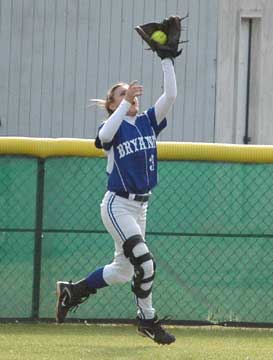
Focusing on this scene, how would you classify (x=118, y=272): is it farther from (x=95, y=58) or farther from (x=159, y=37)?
(x=95, y=58)

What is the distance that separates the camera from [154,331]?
31.7 ft

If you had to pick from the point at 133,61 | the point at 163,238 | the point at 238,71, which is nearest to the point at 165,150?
the point at 163,238

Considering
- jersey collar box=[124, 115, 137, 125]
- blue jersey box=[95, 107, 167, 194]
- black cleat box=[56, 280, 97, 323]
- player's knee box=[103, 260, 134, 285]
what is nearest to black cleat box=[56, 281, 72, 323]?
black cleat box=[56, 280, 97, 323]

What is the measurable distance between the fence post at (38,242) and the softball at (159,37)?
6.01 feet

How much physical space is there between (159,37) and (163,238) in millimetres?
2032

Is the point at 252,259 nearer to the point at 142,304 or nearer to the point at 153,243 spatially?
the point at 153,243

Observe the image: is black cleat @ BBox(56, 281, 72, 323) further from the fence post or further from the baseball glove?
the baseball glove

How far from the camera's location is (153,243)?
11.3 metres

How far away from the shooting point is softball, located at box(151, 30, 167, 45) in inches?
386

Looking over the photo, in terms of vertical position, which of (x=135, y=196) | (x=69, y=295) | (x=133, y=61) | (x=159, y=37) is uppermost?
(x=159, y=37)

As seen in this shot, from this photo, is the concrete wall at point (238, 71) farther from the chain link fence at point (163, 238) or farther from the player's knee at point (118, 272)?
the player's knee at point (118, 272)

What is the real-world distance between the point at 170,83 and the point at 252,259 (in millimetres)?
2070

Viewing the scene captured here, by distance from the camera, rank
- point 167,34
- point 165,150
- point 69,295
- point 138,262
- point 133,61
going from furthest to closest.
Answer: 1. point 133,61
2. point 165,150
3. point 69,295
4. point 167,34
5. point 138,262

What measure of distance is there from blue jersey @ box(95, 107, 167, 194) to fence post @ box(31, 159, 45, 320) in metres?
1.56
